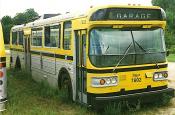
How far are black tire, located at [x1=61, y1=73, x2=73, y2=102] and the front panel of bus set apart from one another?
167 cm

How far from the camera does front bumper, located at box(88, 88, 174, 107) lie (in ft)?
32.9

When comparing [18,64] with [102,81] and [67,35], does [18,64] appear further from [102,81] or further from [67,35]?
[102,81]

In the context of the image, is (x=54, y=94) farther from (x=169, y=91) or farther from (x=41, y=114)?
(x=169, y=91)

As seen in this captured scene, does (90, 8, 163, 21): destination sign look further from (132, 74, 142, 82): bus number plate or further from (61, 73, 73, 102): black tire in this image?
(61, 73, 73, 102): black tire

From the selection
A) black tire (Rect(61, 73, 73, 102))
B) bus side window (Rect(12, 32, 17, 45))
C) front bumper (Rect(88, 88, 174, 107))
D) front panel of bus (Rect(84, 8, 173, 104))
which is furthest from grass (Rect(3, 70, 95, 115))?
bus side window (Rect(12, 32, 17, 45))

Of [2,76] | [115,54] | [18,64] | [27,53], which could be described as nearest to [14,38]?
[18,64]

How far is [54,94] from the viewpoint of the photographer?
12750 mm

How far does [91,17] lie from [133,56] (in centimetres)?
153

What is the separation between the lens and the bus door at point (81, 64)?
35.5 ft

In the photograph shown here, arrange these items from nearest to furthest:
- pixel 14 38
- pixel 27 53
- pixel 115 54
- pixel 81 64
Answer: pixel 115 54, pixel 81 64, pixel 27 53, pixel 14 38

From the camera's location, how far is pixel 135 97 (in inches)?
412

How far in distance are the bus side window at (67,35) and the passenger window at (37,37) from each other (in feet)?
11.4

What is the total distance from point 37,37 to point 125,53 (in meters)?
6.46

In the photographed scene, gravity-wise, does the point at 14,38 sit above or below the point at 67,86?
above
